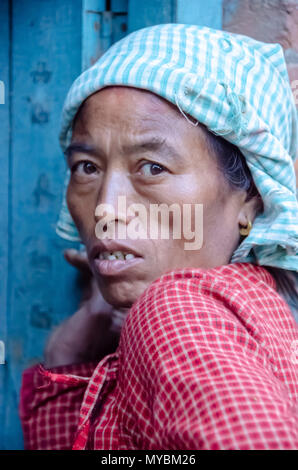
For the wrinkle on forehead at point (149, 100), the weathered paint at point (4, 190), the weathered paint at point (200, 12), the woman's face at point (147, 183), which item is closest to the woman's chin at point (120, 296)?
the woman's face at point (147, 183)

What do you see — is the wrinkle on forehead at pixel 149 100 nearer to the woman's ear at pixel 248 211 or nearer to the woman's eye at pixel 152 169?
the woman's eye at pixel 152 169

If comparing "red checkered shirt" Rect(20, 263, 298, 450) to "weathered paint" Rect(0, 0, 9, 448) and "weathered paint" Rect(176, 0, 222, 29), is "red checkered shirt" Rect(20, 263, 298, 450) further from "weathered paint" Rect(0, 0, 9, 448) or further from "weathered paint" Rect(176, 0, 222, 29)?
"weathered paint" Rect(176, 0, 222, 29)

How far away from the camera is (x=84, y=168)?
1208 millimetres

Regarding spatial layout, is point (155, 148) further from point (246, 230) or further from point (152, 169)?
point (246, 230)

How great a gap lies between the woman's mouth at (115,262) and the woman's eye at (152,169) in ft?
0.61

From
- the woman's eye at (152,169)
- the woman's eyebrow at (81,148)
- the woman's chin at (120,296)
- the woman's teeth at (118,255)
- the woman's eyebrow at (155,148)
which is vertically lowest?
the woman's chin at (120,296)

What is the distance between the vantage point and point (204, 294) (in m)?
0.90

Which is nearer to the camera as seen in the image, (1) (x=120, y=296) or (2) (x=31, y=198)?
(1) (x=120, y=296)

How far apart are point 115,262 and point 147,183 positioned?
7.5 inches

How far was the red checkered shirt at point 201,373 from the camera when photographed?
0.66 m

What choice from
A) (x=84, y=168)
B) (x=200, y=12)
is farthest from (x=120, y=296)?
(x=200, y=12)

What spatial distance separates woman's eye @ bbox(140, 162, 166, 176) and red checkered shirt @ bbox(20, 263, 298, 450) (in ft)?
0.87

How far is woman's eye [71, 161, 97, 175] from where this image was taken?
1.19m
